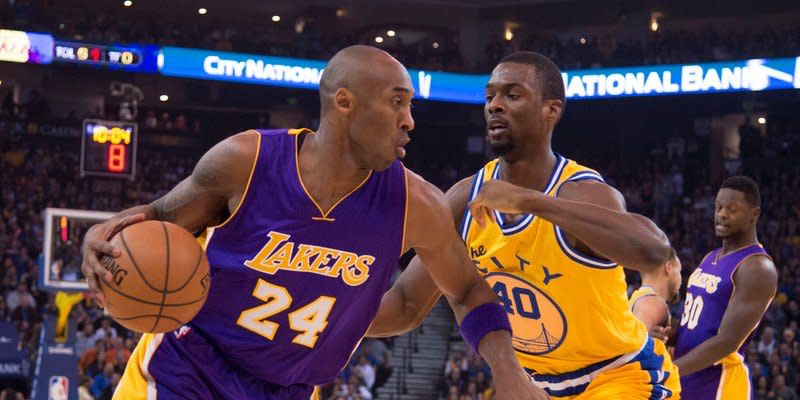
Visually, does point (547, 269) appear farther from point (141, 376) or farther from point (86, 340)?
point (86, 340)

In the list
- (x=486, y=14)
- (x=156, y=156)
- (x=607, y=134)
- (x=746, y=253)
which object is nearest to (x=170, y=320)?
(x=746, y=253)

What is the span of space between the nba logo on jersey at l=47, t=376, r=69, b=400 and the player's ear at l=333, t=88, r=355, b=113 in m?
→ 10.6

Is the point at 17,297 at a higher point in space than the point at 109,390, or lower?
higher

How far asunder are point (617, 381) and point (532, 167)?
0.97 meters

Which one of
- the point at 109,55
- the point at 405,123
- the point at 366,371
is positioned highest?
the point at 109,55

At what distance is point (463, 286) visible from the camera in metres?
4.41

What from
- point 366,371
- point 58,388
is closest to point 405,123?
point 58,388

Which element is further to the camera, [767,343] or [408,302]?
[767,343]

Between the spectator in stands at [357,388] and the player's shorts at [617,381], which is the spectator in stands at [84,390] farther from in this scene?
the player's shorts at [617,381]

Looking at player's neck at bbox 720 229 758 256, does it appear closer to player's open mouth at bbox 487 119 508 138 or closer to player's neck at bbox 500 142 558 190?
player's neck at bbox 500 142 558 190

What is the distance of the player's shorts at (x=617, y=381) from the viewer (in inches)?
191

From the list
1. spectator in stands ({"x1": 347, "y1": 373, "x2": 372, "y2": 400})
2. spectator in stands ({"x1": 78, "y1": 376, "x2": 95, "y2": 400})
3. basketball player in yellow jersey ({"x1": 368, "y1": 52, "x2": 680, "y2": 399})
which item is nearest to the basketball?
basketball player in yellow jersey ({"x1": 368, "y1": 52, "x2": 680, "y2": 399})

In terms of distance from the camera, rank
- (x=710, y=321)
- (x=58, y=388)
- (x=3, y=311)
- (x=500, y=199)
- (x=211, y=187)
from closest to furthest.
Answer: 1. (x=211, y=187)
2. (x=500, y=199)
3. (x=710, y=321)
4. (x=58, y=388)
5. (x=3, y=311)

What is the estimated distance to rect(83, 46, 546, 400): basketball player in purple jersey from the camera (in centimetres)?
395
